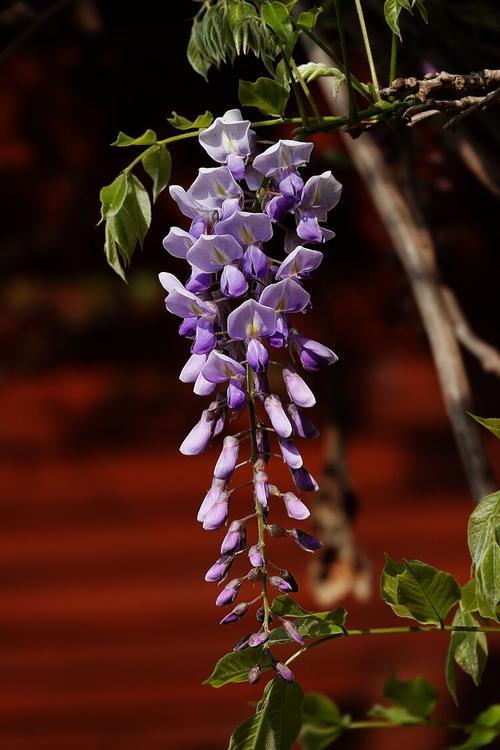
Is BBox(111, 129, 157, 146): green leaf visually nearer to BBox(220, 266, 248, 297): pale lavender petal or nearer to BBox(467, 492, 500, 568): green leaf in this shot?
BBox(220, 266, 248, 297): pale lavender petal

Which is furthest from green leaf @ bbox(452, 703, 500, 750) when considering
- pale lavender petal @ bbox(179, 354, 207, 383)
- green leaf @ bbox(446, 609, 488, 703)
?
pale lavender petal @ bbox(179, 354, 207, 383)

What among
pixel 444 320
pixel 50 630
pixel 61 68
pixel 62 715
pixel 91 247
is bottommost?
pixel 62 715

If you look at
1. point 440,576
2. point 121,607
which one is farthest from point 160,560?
point 440,576

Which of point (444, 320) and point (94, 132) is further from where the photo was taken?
point (94, 132)

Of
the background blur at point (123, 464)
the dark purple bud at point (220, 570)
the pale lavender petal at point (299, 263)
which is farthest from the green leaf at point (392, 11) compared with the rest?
the background blur at point (123, 464)

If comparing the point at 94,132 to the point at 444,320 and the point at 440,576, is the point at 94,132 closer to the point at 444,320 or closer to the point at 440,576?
the point at 444,320

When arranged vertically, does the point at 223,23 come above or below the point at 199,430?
above

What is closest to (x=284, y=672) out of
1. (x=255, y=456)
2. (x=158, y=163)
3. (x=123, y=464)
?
(x=255, y=456)
